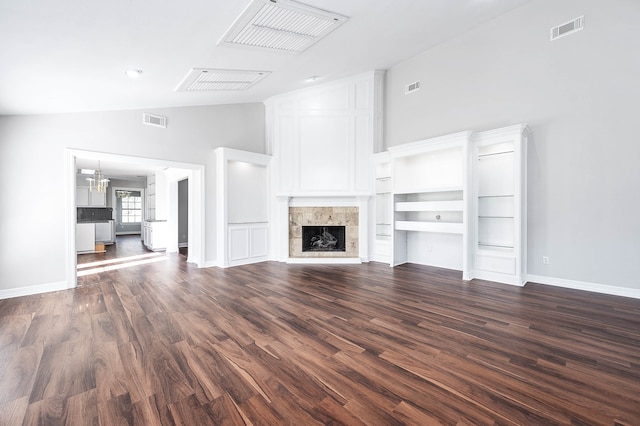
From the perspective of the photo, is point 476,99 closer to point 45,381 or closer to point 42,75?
point 42,75

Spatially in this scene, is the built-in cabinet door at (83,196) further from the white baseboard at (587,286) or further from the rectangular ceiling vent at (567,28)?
the rectangular ceiling vent at (567,28)

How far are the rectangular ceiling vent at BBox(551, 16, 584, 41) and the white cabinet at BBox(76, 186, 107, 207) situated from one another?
15.7m

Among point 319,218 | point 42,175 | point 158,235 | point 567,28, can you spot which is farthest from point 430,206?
point 158,235

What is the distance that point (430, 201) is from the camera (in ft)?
17.4

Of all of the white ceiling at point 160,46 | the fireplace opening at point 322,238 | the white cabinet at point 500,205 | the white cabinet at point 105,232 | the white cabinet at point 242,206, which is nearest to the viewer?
the white ceiling at point 160,46

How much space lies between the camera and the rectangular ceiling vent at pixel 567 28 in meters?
3.76

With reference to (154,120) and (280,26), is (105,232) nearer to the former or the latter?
(154,120)

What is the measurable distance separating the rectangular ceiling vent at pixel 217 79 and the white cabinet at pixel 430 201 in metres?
2.83

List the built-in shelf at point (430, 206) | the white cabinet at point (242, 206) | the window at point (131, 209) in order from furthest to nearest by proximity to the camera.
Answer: the window at point (131, 209)
the white cabinet at point (242, 206)
the built-in shelf at point (430, 206)

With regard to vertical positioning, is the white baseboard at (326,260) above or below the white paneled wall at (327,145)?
below

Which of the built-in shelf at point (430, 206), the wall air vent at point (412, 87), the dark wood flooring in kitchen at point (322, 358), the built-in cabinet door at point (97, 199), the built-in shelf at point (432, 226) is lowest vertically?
the dark wood flooring in kitchen at point (322, 358)

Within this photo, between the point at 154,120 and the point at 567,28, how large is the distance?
21.6 ft

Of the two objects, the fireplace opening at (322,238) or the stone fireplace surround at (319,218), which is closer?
the stone fireplace surround at (319,218)

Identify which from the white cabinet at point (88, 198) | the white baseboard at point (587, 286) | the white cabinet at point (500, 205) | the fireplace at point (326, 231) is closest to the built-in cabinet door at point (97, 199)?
the white cabinet at point (88, 198)
